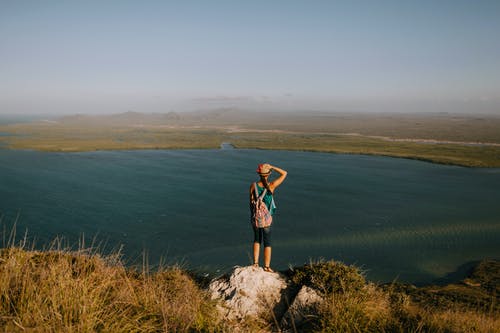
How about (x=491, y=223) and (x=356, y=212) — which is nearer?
(x=491, y=223)

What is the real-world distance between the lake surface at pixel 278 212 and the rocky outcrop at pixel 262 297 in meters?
6.19

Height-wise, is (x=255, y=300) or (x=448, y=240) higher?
(x=255, y=300)

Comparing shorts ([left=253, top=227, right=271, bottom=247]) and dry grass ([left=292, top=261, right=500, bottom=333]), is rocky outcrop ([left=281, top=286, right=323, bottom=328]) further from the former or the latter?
shorts ([left=253, top=227, right=271, bottom=247])

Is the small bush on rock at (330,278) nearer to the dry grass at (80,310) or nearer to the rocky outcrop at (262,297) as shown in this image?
the rocky outcrop at (262,297)

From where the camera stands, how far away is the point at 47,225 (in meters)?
28.7

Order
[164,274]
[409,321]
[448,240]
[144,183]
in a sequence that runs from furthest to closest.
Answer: [144,183]
[448,240]
[164,274]
[409,321]

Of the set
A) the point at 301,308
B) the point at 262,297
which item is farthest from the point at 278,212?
the point at 301,308

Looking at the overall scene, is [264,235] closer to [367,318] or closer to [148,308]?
[367,318]

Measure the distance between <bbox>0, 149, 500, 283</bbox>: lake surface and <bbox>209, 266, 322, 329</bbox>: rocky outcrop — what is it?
20.3 ft

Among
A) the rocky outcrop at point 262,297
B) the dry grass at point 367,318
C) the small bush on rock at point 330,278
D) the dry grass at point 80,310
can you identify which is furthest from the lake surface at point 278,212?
the dry grass at point 367,318

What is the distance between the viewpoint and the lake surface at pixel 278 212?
24.6 metres

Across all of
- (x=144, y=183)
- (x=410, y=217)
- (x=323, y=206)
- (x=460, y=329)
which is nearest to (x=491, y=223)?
(x=410, y=217)

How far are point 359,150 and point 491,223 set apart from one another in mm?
50830

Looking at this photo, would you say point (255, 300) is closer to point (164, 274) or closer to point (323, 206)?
point (164, 274)
